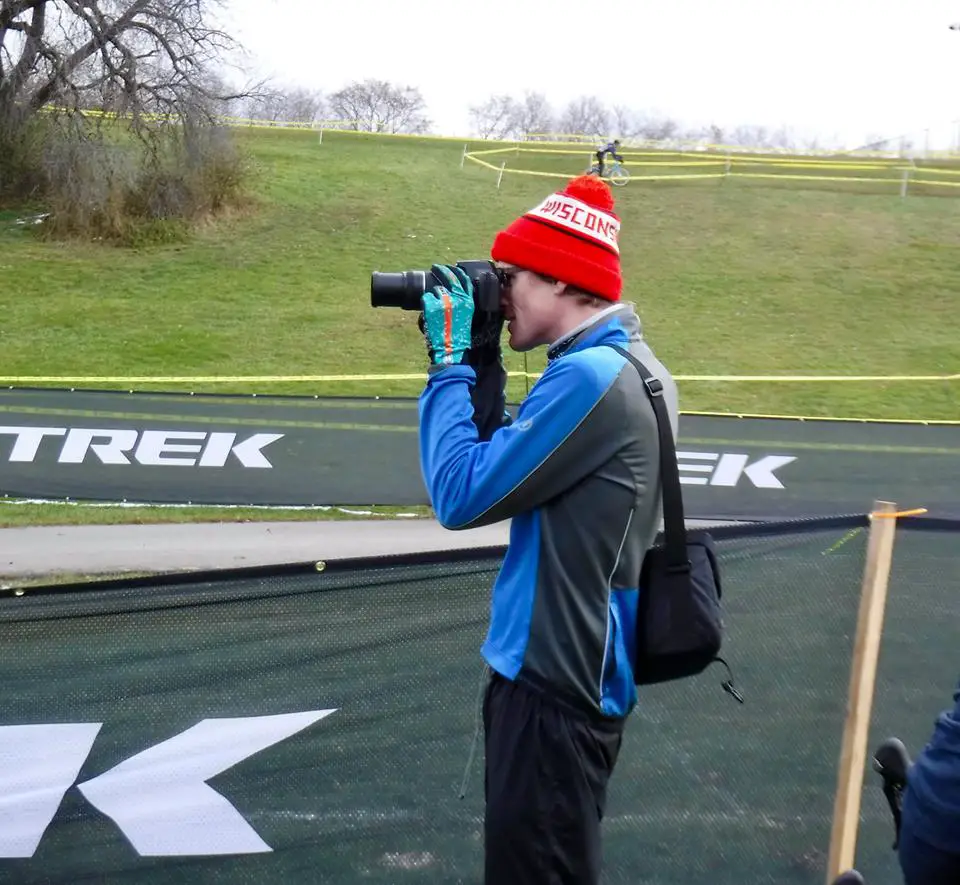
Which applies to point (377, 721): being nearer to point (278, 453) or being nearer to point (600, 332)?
point (600, 332)

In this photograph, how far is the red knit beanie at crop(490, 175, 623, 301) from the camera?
7.24 ft

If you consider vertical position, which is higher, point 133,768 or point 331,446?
point 133,768

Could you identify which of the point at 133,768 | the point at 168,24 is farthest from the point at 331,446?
the point at 168,24

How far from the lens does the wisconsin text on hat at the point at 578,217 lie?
2211 mm

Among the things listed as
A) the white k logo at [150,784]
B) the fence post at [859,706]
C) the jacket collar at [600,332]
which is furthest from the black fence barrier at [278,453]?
the jacket collar at [600,332]

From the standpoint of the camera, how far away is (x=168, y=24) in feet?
79.5

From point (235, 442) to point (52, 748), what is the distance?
4.90m

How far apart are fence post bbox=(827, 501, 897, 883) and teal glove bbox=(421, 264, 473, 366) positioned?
1.57m

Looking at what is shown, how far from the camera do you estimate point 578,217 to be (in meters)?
2.22

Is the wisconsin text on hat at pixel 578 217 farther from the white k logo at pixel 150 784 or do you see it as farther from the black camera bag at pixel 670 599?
the white k logo at pixel 150 784

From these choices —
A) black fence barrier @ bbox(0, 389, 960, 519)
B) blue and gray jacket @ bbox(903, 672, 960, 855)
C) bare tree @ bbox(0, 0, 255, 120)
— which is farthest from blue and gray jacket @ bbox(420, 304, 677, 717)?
bare tree @ bbox(0, 0, 255, 120)

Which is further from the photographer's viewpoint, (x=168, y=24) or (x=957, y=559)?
(x=168, y=24)

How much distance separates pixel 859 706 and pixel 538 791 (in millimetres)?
1481

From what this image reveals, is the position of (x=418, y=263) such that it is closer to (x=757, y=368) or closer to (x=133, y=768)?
(x=757, y=368)
